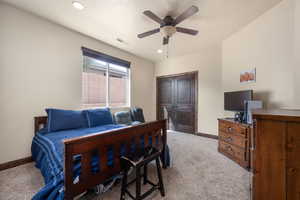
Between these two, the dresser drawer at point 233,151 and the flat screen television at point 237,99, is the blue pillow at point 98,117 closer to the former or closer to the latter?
the dresser drawer at point 233,151

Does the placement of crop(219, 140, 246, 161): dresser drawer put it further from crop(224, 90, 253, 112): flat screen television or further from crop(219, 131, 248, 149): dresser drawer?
crop(224, 90, 253, 112): flat screen television

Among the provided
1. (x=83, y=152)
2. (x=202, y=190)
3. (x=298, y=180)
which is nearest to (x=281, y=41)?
(x=298, y=180)

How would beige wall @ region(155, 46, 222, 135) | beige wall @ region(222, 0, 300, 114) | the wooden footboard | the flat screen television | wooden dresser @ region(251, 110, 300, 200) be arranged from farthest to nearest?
beige wall @ region(155, 46, 222, 135) < the flat screen television < beige wall @ region(222, 0, 300, 114) < the wooden footboard < wooden dresser @ region(251, 110, 300, 200)

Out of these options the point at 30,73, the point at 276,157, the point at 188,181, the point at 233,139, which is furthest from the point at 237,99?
the point at 30,73

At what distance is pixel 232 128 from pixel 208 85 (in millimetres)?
1782

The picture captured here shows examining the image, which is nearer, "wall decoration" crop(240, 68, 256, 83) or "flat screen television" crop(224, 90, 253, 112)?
"flat screen television" crop(224, 90, 253, 112)

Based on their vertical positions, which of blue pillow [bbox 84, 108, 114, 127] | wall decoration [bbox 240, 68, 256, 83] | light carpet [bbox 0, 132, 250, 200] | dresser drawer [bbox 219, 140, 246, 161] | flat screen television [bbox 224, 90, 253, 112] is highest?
wall decoration [bbox 240, 68, 256, 83]

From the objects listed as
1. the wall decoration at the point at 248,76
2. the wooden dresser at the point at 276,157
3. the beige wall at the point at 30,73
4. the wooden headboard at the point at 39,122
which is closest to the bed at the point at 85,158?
the wooden headboard at the point at 39,122

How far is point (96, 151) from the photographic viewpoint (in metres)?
1.41

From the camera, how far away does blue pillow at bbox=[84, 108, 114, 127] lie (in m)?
2.75

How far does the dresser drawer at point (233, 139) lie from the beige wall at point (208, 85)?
1114mm

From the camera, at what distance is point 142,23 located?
8.75 feet

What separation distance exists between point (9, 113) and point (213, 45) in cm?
487

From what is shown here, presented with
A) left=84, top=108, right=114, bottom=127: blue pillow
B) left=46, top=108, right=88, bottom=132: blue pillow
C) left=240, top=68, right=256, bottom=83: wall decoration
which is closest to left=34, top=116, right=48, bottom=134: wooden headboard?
left=46, top=108, right=88, bottom=132: blue pillow
